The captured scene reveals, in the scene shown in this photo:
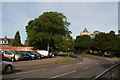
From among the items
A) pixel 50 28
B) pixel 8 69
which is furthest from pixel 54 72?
pixel 50 28

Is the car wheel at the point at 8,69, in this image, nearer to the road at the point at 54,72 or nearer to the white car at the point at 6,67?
the white car at the point at 6,67

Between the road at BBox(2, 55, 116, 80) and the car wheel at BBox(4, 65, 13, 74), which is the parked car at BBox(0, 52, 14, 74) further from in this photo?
the road at BBox(2, 55, 116, 80)

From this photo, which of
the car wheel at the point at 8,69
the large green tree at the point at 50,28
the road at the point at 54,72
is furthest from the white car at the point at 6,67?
the large green tree at the point at 50,28

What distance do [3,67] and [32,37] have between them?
2922 cm

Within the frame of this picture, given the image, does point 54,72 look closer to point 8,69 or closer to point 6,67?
point 8,69

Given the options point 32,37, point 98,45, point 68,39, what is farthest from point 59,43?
point 98,45

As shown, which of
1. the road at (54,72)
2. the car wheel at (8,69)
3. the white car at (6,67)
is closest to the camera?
the road at (54,72)

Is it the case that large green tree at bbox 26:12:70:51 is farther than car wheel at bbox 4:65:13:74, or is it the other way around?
large green tree at bbox 26:12:70:51

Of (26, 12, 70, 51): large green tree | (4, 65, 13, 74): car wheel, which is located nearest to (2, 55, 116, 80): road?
(4, 65, 13, 74): car wheel

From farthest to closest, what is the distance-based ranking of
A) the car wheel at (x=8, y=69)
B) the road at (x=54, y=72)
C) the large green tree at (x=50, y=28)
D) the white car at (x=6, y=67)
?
the large green tree at (x=50, y=28), the car wheel at (x=8, y=69), the white car at (x=6, y=67), the road at (x=54, y=72)

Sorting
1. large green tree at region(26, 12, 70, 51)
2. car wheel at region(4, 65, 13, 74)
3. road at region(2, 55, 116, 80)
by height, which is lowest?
road at region(2, 55, 116, 80)

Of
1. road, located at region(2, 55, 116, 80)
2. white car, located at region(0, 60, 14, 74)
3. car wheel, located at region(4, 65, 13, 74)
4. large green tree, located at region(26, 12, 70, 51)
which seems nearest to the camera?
road, located at region(2, 55, 116, 80)

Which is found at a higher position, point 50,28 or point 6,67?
point 50,28

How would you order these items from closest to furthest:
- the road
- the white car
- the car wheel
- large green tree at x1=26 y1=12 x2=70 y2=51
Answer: the road, the white car, the car wheel, large green tree at x1=26 y1=12 x2=70 y2=51
